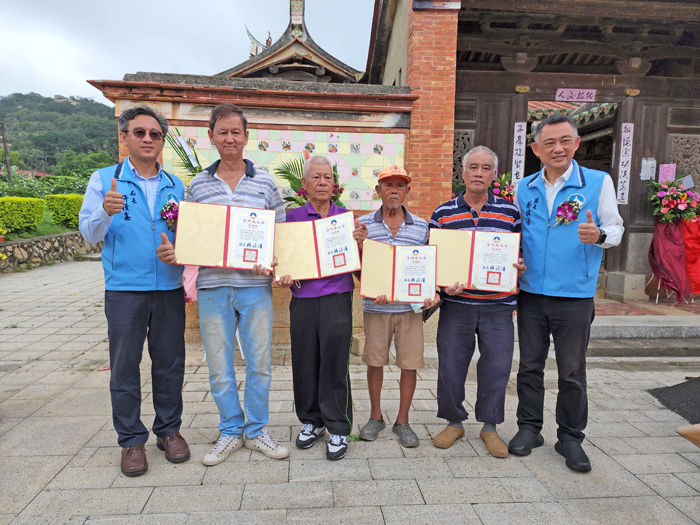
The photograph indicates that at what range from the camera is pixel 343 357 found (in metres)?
2.95

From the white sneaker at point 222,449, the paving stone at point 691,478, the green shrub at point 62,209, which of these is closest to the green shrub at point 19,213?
the green shrub at point 62,209

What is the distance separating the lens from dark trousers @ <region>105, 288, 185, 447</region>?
2.67m

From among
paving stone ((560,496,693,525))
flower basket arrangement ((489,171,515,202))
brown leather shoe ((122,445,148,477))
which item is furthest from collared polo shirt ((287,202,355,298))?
flower basket arrangement ((489,171,515,202))

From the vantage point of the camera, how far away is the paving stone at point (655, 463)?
281 cm

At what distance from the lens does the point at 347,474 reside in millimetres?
2688

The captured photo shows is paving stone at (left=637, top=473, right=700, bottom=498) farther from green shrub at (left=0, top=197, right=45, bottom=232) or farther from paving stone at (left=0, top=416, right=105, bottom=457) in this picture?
green shrub at (left=0, top=197, right=45, bottom=232)

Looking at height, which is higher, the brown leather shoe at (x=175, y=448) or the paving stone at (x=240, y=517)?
the brown leather shoe at (x=175, y=448)

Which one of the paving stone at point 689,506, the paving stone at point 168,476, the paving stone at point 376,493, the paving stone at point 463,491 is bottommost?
the paving stone at point 168,476

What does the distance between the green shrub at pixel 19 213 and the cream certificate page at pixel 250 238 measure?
46.0ft

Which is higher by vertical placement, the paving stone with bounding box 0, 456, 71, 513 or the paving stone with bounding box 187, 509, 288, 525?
the paving stone with bounding box 187, 509, 288, 525

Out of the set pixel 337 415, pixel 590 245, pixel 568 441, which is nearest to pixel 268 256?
pixel 337 415

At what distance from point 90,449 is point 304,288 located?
72.0 inches

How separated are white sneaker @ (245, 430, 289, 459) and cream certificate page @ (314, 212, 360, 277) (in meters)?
1.18

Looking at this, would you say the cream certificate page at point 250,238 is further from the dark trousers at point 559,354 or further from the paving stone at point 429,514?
the dark trousers at point 559,354
